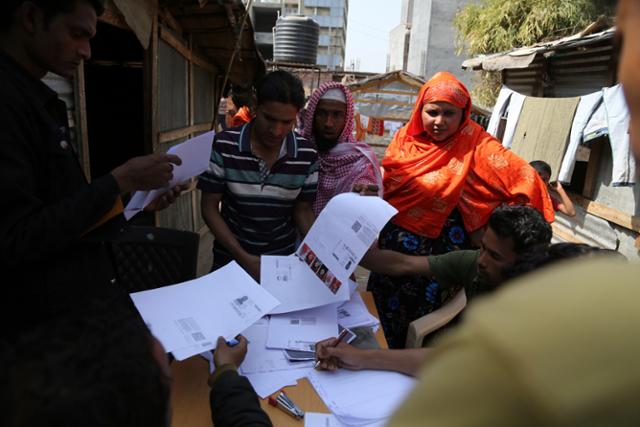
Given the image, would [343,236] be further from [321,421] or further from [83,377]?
[83,377]

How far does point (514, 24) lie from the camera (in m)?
8.65

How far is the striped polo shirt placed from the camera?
6.61ft

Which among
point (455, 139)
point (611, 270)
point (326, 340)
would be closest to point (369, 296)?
point (326, 340)

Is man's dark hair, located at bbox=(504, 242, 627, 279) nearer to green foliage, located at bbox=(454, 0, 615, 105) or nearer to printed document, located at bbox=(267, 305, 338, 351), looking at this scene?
printed document, located at bbox=(267, 305, 338, 351)

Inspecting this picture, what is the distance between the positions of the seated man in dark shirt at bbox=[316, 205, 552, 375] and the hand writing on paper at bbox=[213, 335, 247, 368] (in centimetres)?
26

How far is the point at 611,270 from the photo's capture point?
1.17 feet

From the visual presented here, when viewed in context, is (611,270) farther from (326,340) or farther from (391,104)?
(391,104)

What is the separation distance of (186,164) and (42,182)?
59 cm

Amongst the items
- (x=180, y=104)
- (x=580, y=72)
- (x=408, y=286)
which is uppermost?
(x=580, y=72)

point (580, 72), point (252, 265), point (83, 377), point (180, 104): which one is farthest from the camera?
point (580, 72)

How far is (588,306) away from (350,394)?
109cm

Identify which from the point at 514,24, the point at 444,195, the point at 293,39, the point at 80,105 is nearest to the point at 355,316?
the point at 444,195

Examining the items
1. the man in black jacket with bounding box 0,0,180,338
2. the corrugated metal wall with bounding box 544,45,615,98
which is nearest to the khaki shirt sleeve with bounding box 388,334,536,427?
the man in black jacket with bounding box 0,0,180,338

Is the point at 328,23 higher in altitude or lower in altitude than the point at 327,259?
higher
